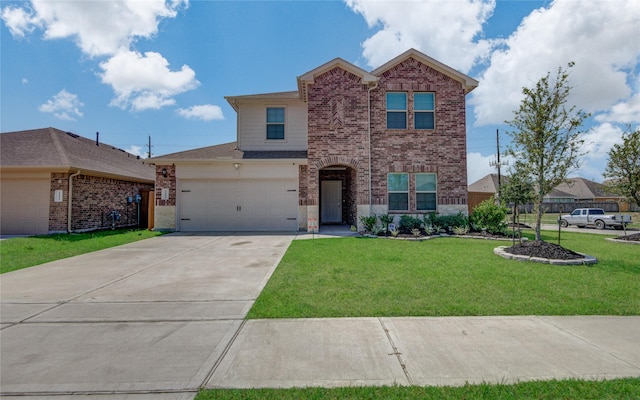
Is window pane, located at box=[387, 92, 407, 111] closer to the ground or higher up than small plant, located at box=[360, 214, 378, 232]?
higher up

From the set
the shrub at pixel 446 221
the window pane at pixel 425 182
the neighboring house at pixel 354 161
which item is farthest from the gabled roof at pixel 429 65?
the shrub at pixel 446 221

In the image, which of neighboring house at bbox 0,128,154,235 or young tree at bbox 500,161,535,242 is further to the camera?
neighboring house at bbox 0,128,154,235

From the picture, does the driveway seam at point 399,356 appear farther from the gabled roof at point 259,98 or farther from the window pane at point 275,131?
the gabled roof at point 259,98

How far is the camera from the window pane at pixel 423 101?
45.5 feet

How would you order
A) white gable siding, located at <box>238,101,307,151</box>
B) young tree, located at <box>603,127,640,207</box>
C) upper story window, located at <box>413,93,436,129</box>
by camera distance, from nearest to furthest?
young tree, located at <box>603,127,640,207</box>, upper story window, located at <box>413,93,436,129</box>, white gable siding, located at <box>238,101,307,151</box>

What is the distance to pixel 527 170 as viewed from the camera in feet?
27.8

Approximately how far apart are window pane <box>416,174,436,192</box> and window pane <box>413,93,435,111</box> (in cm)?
302

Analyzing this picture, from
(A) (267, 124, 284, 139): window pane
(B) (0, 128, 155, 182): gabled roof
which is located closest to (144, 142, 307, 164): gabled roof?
(A) (267, 124, 284, 139): window pane

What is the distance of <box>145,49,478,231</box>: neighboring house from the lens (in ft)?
44.3

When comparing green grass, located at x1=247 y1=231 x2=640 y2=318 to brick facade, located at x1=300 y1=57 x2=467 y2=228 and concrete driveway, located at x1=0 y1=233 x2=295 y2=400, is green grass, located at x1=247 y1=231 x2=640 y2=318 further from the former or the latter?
brick facade, located at x1=300 y1=57 x2=467 y2=228

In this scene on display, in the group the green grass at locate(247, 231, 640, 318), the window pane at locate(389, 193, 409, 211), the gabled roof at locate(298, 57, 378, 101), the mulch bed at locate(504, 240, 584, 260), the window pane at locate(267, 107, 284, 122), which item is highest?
the gabled roof at locate(298, 57, 378, 101)

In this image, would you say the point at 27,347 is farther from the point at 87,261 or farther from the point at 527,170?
the point at 527,170

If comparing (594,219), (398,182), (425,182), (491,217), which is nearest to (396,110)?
(398,182)

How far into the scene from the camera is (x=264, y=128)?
50.3 feet
